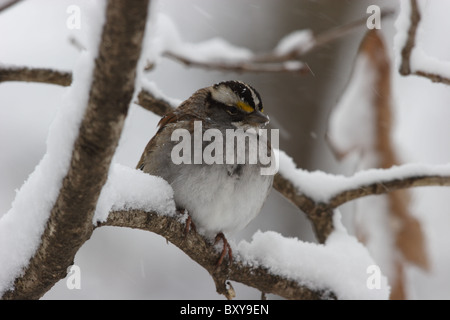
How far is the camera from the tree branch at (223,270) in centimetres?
289

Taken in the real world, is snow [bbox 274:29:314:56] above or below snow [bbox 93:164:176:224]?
above

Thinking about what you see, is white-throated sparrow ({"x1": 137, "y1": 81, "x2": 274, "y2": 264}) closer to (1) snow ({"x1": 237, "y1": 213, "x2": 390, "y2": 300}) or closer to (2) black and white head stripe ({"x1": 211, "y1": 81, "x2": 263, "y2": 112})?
(2) black and white head stripe ({"x1": 211, "y1": 81, "x2": 263, "y2": 112})

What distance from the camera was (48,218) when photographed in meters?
2.21

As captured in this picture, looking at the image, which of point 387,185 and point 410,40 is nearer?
point 410,40

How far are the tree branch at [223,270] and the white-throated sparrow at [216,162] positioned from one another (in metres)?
0.08

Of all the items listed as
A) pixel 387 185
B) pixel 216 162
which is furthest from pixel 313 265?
pixel 216 162

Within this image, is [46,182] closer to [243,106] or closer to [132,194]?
[132,194]

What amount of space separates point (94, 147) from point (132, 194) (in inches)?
27.3

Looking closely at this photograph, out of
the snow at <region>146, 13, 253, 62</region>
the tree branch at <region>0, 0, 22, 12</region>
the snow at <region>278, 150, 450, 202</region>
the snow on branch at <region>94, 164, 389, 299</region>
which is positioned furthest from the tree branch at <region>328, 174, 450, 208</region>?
the tree branch at <region>0, 0, 22, 12</region>

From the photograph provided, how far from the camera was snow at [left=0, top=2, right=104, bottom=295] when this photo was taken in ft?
5.82

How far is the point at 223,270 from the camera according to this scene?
3146mm

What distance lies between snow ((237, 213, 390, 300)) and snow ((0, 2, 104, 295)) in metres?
1.30
